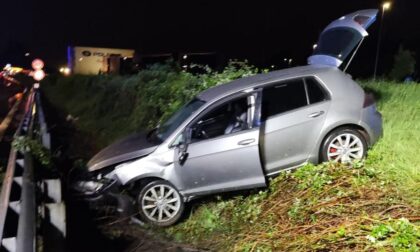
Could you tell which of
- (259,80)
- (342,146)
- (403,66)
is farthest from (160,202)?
(403,66)

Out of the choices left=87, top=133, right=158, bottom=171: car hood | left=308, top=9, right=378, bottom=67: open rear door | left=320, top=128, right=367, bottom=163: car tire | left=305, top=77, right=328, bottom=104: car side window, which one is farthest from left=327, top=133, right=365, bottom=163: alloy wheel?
left=87, top=133, right=158, bottom=171: car hood

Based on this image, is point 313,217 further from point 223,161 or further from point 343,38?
point 343,38

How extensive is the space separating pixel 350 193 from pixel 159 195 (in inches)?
97.5

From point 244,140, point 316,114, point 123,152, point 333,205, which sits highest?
point 316,114

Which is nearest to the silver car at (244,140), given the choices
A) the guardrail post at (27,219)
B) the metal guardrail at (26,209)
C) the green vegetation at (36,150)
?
the green vegetation at (36,150)

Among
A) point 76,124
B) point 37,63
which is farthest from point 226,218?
point 37,63

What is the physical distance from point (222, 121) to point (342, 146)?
1.66 metres

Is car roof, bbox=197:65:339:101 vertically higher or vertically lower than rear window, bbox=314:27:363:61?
lower

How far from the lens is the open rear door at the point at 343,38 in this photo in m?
7.61

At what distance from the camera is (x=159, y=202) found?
6605mm

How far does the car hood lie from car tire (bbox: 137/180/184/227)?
1.46ft

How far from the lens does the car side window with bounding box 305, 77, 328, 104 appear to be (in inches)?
273

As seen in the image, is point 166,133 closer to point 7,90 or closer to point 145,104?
point 145,104

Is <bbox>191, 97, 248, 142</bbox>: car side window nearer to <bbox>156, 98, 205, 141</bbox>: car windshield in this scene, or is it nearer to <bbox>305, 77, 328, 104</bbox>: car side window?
<bbox>156, 98, 205, 141</bbox>: car windshield
